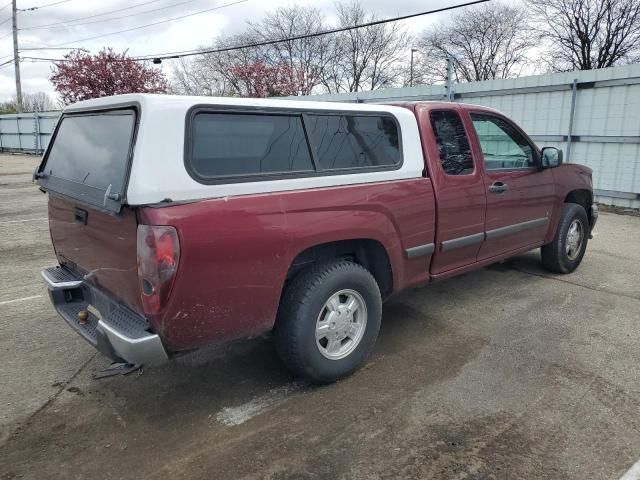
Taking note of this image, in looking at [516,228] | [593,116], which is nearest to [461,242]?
[516,228]

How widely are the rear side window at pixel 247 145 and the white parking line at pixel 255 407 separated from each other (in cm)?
143

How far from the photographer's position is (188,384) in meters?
3.38

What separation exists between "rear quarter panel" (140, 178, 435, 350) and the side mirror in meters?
2.33

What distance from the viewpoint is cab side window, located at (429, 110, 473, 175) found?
3.99m

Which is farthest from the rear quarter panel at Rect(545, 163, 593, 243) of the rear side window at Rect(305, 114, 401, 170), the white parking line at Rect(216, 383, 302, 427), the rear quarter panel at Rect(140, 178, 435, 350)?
the white parking line at Rect(216, 383, 302, 427)

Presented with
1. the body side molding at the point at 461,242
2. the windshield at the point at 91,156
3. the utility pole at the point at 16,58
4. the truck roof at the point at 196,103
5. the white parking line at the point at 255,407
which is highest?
the utility pole at the point at 16,58

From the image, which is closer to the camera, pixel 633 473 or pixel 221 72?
pixel 633 473

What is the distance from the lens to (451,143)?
410 cm

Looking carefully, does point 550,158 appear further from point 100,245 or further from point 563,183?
point 100,245

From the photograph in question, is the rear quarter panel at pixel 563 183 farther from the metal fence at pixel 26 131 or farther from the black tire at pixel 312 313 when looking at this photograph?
the metal fence at pixel 26 131

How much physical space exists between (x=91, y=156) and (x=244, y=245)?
47.5 inches

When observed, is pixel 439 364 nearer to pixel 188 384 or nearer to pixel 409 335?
pixel 409 335

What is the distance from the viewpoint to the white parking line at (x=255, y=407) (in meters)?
2.97

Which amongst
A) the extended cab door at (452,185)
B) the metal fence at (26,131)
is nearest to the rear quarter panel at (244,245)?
the extended cab door at (452,185)
